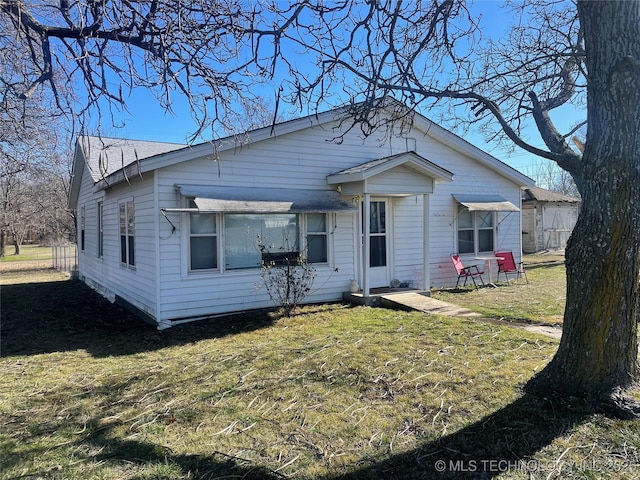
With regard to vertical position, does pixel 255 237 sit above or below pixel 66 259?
above

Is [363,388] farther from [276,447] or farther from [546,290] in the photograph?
[546,290]

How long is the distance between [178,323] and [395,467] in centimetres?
592

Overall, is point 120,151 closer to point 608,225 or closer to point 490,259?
point 490,259

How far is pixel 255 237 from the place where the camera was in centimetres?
881

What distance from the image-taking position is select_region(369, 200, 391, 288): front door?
10297 mm

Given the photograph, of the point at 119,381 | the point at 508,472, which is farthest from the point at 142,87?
the point at 508,472

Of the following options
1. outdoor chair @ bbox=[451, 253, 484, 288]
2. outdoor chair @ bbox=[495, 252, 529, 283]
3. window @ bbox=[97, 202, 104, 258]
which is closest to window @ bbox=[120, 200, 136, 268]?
window @ bbox=[97, 202, 104, 258]

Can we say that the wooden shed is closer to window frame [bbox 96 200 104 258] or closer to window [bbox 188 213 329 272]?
window [bbox 188 213 329 272]

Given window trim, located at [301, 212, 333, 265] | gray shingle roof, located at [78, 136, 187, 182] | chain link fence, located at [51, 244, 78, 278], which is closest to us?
window trim, located at [301, 212, 333, 265]

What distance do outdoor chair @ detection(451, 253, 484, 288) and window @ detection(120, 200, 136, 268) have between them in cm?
779

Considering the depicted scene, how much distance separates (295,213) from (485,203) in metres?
5.55

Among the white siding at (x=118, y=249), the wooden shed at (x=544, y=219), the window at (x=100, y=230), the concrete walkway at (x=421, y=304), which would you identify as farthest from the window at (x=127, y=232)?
the wooden shed at (x=544, y=219)

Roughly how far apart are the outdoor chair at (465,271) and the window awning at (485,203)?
1.37 meters

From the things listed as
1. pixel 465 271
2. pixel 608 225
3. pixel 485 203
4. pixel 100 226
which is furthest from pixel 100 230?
pixel 608 225
